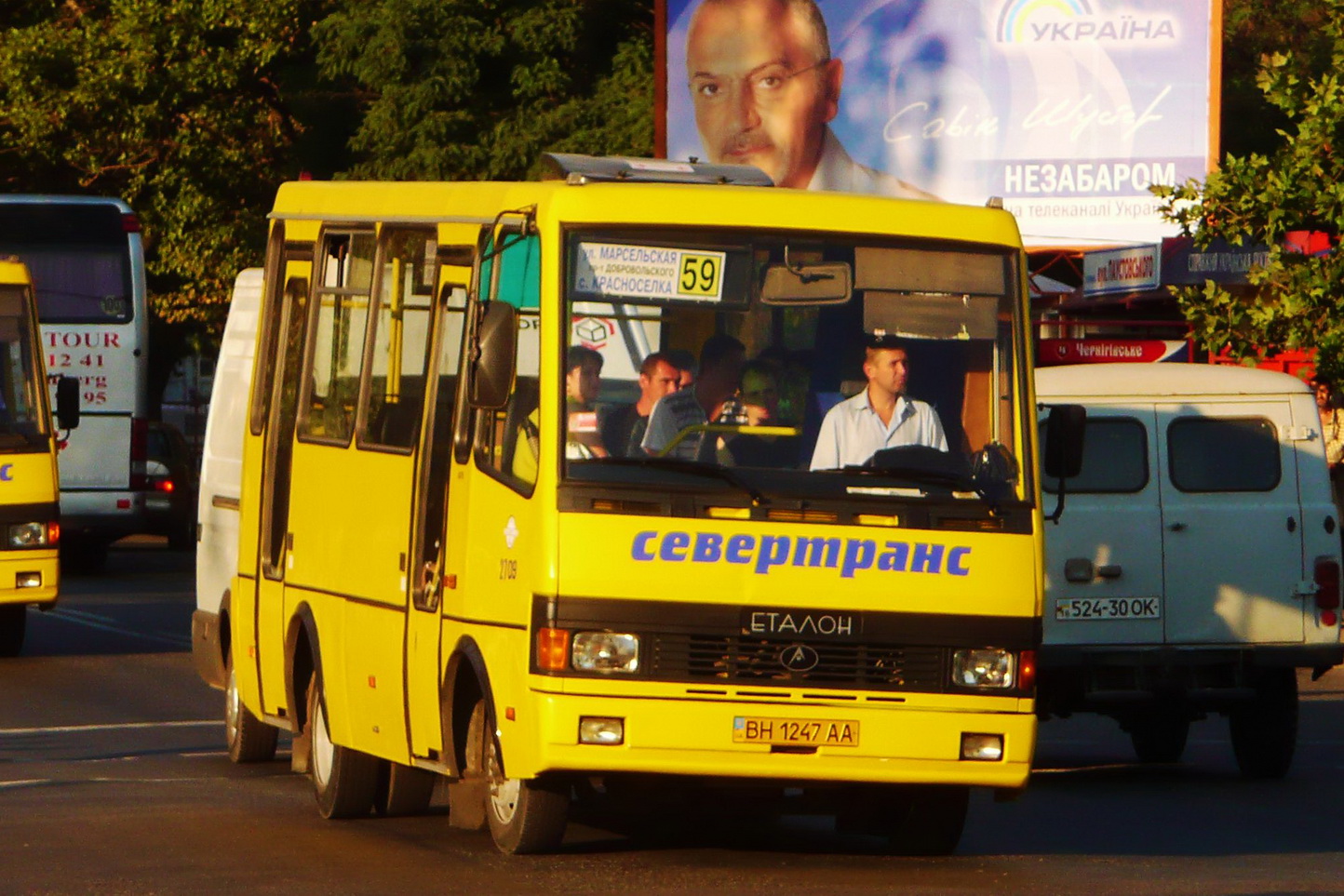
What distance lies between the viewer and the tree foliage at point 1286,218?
20844 millimetres

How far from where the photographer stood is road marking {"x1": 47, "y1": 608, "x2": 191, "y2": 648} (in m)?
22.2

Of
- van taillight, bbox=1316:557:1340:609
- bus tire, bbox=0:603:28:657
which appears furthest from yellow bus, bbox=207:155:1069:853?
bus tire, bbox=0:603:28:657

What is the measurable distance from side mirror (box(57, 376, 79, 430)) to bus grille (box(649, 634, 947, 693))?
12.7 meters

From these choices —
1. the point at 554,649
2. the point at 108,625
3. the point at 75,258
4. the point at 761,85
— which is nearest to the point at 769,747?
the point at 554,649

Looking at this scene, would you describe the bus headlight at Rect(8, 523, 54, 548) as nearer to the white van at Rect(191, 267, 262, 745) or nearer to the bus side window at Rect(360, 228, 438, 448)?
the white van at Rect(191, 267, 262, 745)

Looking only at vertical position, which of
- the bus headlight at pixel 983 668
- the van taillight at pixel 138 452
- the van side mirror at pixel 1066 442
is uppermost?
the van side mirror at pixel 1066 442

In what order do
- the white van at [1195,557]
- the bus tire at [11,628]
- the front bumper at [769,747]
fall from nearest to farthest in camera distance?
the front bumper at [769,747] < the white van at [1195,557] < the bus tire at [11,628]

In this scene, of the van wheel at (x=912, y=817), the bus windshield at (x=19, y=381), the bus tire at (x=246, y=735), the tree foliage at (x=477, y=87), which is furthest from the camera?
the tree foliage at (x=477, y=87)

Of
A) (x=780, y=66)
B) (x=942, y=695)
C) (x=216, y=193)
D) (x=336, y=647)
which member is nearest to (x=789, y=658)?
(x=942, y=695)

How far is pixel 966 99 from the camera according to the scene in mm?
34000

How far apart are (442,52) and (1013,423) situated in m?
28.9

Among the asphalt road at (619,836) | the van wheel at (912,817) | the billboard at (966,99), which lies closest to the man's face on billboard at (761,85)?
the billboard at (966,99)

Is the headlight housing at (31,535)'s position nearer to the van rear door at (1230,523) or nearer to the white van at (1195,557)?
the white van at (1195,557)

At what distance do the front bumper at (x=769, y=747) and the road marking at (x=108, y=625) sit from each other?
42.1ft
